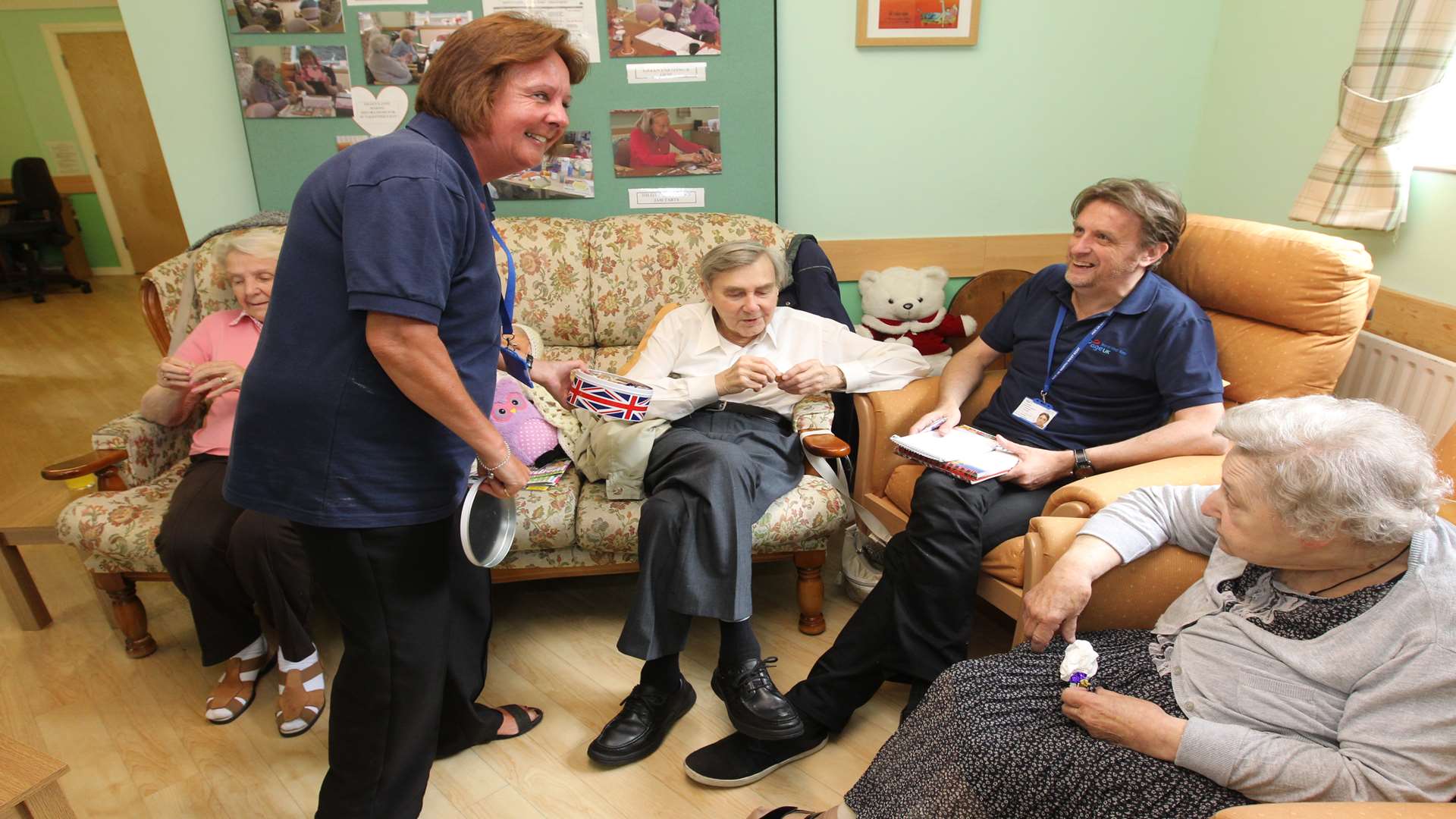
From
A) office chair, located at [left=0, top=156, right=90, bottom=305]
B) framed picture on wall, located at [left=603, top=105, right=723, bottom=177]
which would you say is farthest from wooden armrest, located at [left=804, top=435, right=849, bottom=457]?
office chair, located at [left=0, top=156, right=90, bottom=305]

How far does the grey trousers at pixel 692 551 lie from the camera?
174 centimetres

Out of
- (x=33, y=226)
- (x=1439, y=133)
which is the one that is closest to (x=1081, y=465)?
(x=1439, y=133)

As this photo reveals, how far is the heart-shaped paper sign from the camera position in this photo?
2.65m

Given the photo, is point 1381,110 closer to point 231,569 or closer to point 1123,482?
point 1123,482

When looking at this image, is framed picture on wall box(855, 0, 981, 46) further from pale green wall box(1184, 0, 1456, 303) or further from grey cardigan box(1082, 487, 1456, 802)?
grey cardigan box(1082, 487, 1456, 802)

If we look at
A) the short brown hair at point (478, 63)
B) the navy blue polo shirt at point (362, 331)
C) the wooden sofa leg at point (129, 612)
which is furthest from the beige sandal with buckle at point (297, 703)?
the short brown hair at point (478, 63)

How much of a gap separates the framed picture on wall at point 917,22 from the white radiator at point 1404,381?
1.58 metres

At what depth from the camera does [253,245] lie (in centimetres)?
210

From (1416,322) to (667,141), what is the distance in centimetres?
224

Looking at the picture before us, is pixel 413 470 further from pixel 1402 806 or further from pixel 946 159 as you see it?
pixel 946 159

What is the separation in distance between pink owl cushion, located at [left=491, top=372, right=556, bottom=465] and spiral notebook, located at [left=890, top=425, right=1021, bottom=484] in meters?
0.96

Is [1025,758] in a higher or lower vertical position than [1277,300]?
lower

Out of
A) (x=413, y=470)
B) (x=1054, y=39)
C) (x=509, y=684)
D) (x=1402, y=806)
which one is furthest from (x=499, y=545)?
(x=1054, y=39)

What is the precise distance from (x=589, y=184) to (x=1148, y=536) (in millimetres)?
2154
